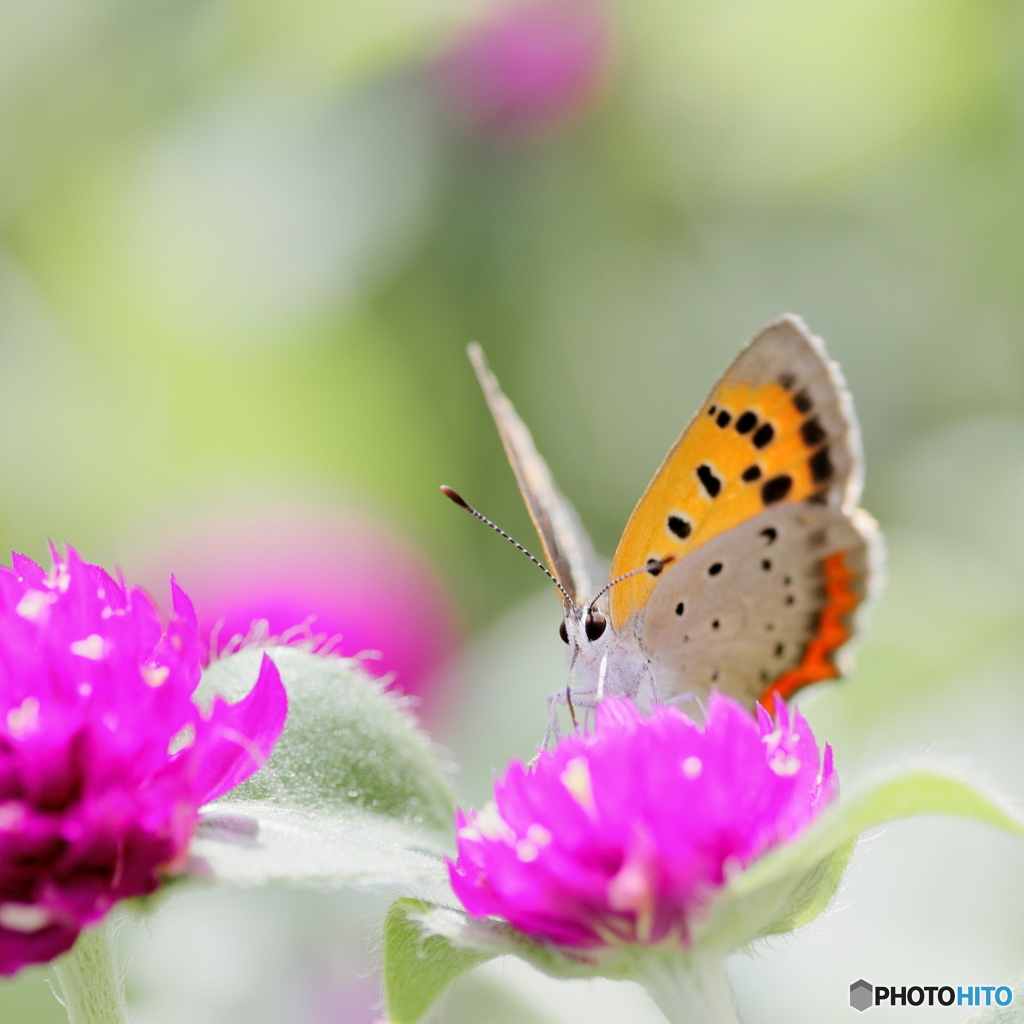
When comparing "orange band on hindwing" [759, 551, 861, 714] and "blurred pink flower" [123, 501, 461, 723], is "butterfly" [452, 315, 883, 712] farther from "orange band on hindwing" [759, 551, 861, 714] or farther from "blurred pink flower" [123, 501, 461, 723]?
"blurred pink flower" [123, 501, 461, 723]

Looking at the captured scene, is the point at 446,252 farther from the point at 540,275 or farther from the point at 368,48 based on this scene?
the point at 368,48

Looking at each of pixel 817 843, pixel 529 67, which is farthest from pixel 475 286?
pixel 817 843

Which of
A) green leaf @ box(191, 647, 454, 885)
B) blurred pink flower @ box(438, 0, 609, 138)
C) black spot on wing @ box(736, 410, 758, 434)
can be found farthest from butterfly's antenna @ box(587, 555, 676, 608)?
blurred pink flower @ box(438, 0, 609, 138)

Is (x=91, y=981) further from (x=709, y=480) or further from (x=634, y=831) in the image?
(x=709, y=480)

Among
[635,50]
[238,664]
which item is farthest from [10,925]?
[635,50]

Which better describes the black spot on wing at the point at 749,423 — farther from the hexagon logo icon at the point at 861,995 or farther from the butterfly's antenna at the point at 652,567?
the hexagon logo icon at the point at 861,995

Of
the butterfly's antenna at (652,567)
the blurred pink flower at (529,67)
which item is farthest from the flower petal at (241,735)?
Answer: the blurred pink flower at (529,67)
